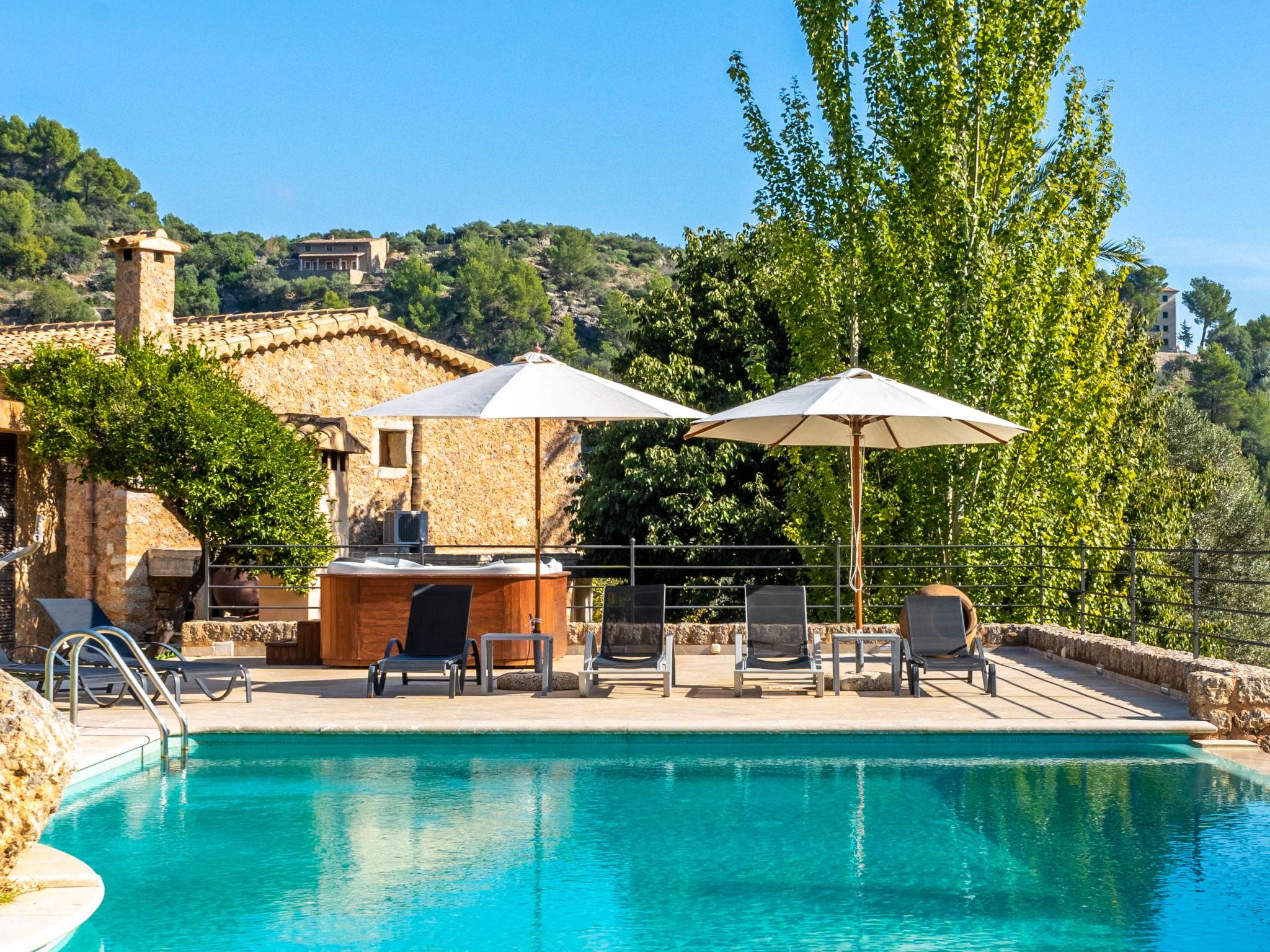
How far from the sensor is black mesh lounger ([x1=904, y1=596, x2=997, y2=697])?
9344 millimetres

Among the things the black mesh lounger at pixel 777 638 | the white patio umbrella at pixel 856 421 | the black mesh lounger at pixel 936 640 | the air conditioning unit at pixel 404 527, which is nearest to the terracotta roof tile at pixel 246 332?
the air conditioning unit at pixel 404 527

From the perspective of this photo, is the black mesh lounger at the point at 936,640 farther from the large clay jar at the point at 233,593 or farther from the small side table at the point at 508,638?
the large clay jar at the point at 233,593

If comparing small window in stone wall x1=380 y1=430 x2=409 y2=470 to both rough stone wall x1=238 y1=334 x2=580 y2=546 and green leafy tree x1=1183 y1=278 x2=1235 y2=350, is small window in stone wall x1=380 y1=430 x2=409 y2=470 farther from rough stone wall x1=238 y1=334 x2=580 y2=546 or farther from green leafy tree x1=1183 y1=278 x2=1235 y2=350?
green leafy tree x1=1183 y1=278 x2=1235 y2=350

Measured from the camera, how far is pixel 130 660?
9234 mm

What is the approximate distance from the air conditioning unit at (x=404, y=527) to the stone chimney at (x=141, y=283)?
6.30 metres

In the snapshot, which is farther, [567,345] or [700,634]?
[567,345]

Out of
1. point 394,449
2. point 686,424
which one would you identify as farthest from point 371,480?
point 686,424

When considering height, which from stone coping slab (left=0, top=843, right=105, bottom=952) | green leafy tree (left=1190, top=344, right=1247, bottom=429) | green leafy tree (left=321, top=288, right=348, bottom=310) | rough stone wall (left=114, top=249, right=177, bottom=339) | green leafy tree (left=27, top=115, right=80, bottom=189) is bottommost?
stone coping slab (left=0, top=843, right=105, bottom=952)

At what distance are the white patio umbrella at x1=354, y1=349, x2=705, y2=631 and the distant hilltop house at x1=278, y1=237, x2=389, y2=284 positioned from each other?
239ft

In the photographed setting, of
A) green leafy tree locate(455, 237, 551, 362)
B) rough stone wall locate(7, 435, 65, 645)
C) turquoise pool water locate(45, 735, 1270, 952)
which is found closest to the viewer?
turquoise pool water locate(45, 735, 1270, 952)

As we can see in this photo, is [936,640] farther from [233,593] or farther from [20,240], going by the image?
[20,240]

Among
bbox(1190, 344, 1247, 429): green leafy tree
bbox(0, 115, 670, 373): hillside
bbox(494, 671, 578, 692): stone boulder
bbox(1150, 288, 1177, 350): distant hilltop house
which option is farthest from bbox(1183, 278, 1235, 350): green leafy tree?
bbox(494, 671, 578, 692): stone boulder

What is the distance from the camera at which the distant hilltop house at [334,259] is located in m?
84.2

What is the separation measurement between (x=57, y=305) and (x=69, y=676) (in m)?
49.1
